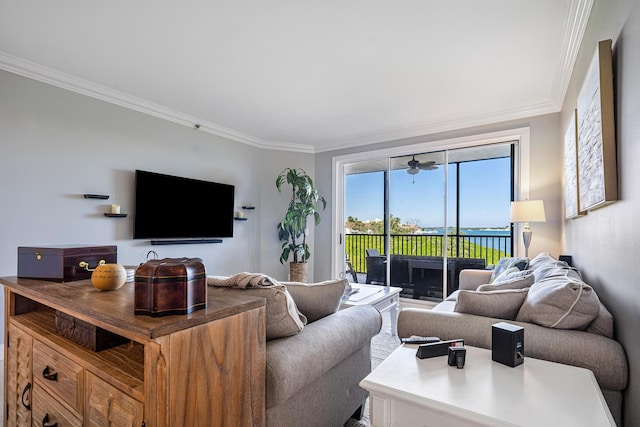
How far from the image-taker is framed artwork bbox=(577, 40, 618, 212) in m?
Answer: 1.43

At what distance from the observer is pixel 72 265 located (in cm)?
144

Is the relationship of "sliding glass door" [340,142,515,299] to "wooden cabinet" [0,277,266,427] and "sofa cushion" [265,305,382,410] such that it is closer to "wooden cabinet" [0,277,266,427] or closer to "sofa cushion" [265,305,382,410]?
"sofa cushion" [265,305,382,410]

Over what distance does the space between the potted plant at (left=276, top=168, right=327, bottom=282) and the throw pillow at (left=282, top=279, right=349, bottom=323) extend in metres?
3.27

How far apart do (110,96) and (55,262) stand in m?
2.70

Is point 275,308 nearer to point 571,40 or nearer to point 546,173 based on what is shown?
point 571,40

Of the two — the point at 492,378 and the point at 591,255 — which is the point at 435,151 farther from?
the point at 492,378

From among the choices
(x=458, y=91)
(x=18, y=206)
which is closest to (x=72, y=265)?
(x=18, y=206)

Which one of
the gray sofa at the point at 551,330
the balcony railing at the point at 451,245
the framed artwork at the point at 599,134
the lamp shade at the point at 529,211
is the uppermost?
the framed artwork at the point at 599,134

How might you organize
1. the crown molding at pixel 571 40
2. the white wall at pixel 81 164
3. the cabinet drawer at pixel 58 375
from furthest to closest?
1. the white wall at pixel 81 164
2. the crown molding at pixel 571 40
3. the cabinet drawer at pixel 58 375

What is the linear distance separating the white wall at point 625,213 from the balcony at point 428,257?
2705 mm

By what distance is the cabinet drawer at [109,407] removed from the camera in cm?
89

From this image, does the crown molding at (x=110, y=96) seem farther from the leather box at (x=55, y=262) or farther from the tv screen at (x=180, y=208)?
the leather box at (x=55, y=262)

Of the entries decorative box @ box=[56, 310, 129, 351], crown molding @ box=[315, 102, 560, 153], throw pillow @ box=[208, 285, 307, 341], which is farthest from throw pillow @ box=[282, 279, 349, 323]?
crown molding @ box=[315, 102, 560, 153]

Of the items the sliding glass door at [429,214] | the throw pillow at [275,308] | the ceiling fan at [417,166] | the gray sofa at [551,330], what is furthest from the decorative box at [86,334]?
the ceiling fan at [417,166]
